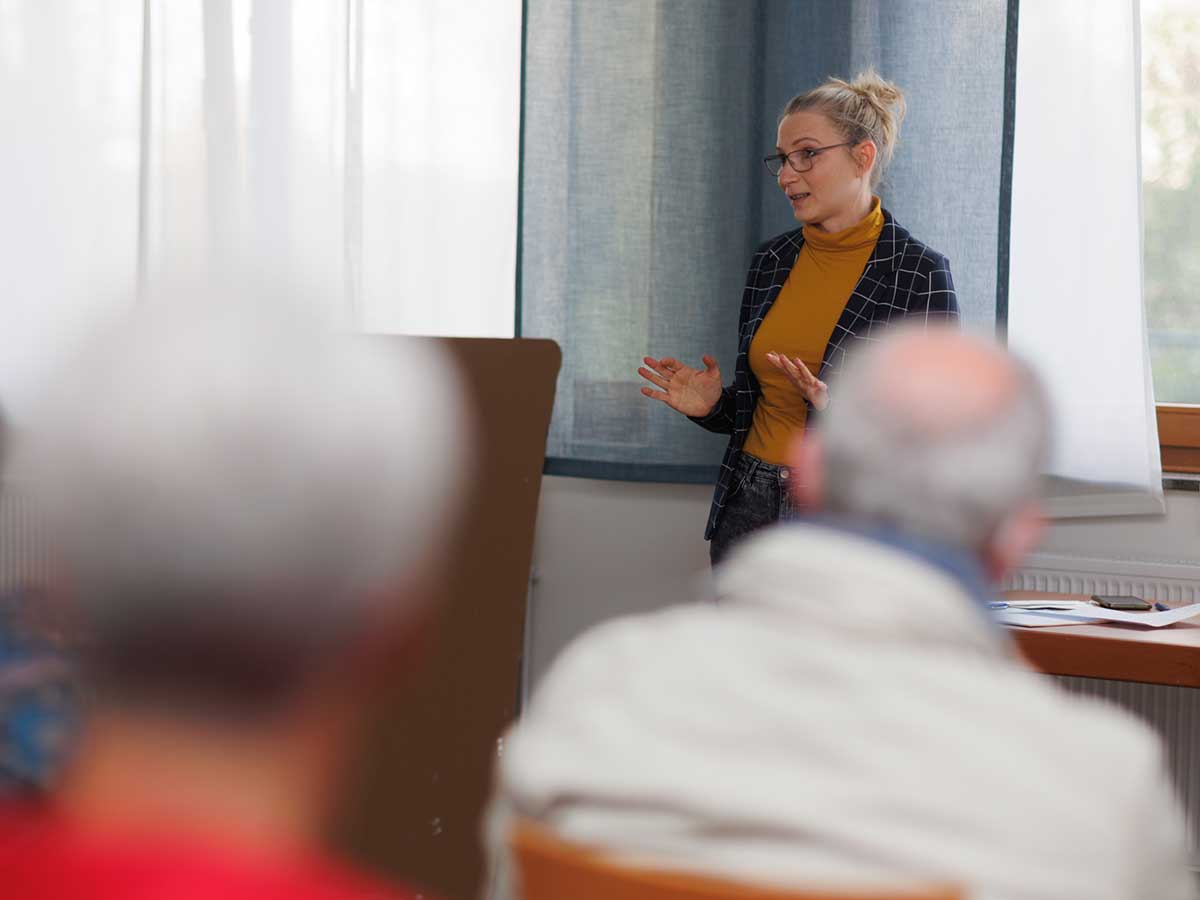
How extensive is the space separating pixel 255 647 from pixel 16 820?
5.8 inches

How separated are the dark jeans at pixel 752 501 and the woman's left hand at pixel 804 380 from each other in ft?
0.78

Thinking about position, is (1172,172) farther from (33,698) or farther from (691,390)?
(33,698)

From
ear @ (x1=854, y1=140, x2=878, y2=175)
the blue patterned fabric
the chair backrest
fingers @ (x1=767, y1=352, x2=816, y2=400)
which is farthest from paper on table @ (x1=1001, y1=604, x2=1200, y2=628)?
the blue patterned fabric

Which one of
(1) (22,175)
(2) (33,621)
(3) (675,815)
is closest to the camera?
(2) (33,621)

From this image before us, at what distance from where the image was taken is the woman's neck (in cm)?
246

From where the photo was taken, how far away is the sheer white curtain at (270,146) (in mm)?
2797

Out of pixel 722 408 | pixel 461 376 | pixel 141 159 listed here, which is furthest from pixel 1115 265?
pixel 141 159

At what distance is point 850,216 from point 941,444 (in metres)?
1.76

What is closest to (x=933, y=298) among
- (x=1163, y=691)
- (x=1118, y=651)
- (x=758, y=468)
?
(x=758, y=468)

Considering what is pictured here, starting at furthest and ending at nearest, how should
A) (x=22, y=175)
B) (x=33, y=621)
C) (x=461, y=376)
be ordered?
1. (x=22, y=175)
2. (x=461, y=376)
3. (x=33, y=621)

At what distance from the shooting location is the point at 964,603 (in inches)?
30.2

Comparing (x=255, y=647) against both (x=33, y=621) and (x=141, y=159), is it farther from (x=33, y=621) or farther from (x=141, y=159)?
(x=141, y=159)

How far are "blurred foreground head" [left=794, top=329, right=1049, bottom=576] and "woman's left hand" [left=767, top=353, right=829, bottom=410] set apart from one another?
4.68 ft

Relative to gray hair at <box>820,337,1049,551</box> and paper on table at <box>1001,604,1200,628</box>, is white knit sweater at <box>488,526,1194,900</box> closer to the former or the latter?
gray hair at <box>820,337,1049,551</box>
